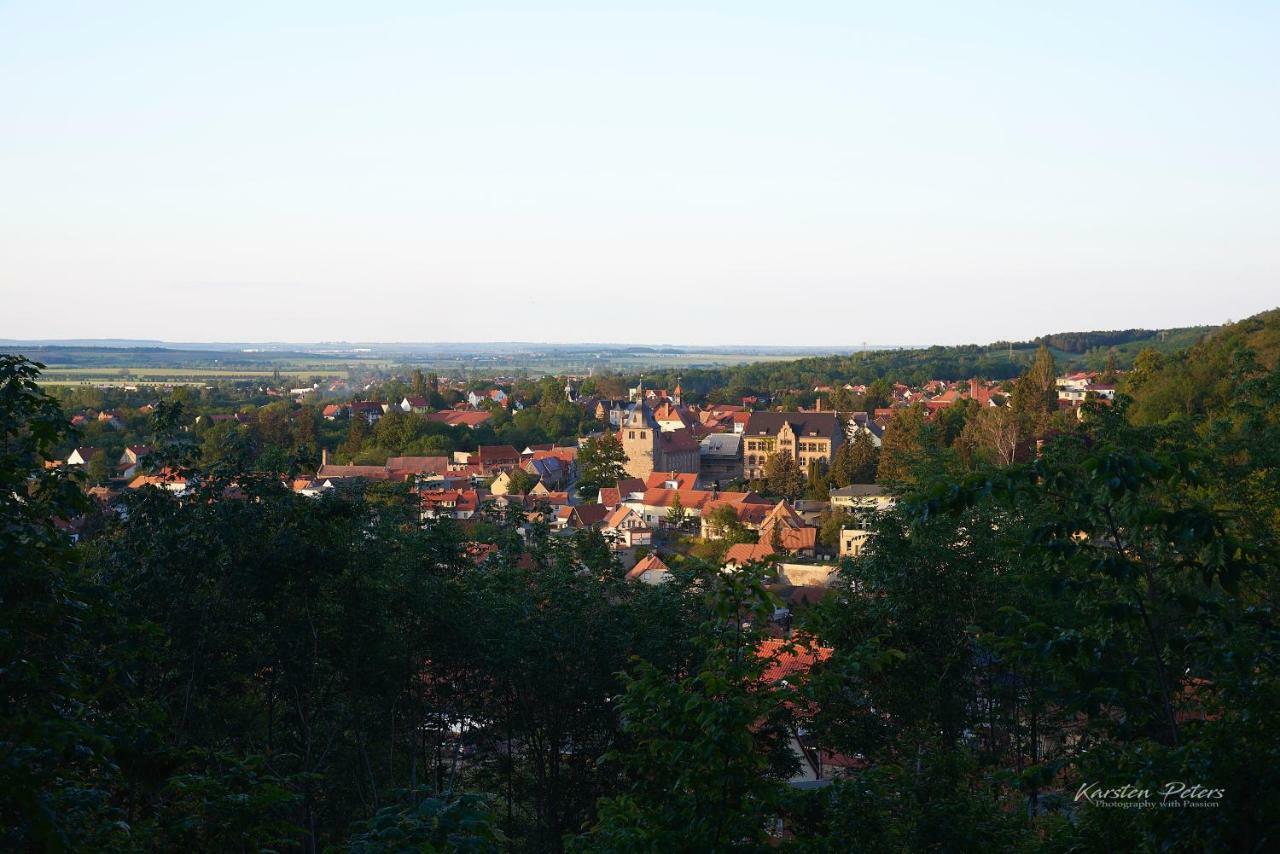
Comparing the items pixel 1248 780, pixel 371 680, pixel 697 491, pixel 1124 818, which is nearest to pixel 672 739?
pixel 1124 818

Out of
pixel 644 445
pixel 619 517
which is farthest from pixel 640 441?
pixel 619 517

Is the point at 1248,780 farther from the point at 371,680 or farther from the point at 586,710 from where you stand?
the point at 371,680

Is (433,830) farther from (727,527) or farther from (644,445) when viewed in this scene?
(644,445)

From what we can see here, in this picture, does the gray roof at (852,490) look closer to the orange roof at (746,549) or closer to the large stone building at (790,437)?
the orange roof at (746,549)

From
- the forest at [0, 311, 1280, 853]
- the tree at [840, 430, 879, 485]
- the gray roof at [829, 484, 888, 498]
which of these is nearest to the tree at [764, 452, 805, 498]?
the tree at [840, 430, 879, 485]

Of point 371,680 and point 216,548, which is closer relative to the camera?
point 216,548

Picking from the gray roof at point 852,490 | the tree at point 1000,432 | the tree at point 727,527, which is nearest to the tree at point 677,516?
the tree at point 727,527

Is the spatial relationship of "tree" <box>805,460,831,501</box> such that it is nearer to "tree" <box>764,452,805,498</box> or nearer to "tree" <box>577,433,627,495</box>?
"tree" <box>764,452,805,498</box>

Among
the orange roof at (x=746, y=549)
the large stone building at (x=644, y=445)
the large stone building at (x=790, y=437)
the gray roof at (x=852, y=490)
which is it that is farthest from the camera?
the large stone building at (x=790, y=437)
